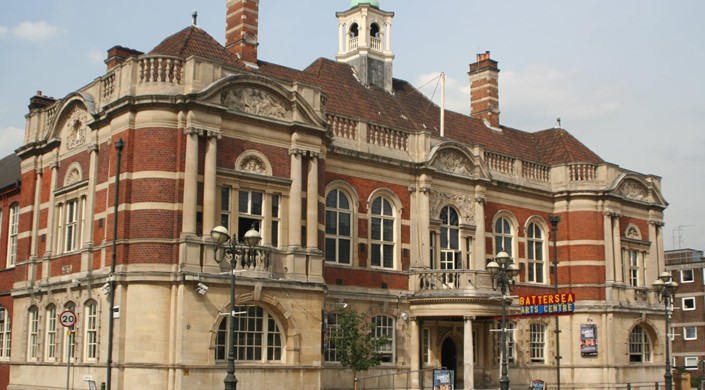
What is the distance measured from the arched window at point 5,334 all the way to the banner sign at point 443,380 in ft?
52.6

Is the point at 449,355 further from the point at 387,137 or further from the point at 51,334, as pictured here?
the point at 51,334

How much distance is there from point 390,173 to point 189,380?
12.3 m

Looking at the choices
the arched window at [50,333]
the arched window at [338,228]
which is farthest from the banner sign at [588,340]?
the arched window at [50,333]

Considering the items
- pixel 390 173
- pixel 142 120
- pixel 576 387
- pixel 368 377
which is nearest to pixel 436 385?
pixel 368 377

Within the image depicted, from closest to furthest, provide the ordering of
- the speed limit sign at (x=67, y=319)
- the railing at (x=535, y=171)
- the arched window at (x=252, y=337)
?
the speed limit sign at (x=67, y=319) < the arched window at (x=252, y=337) < the railing at (x=535, y=171)

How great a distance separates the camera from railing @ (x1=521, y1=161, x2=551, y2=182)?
132ft

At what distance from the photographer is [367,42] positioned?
41.1 m

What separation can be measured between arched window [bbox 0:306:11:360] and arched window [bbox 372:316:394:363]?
13.9 metres

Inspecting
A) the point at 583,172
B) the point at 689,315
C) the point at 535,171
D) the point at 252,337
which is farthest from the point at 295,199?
the point at 689,315

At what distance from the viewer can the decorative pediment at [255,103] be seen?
91.8ft

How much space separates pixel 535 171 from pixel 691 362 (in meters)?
30.2

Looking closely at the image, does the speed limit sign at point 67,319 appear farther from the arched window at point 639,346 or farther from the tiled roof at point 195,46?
the arched window at point 639,346

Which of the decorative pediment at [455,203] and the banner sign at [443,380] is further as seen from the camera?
the decorative pediment at [455,203]

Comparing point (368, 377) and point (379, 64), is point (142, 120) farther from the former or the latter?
point (379, 64)
